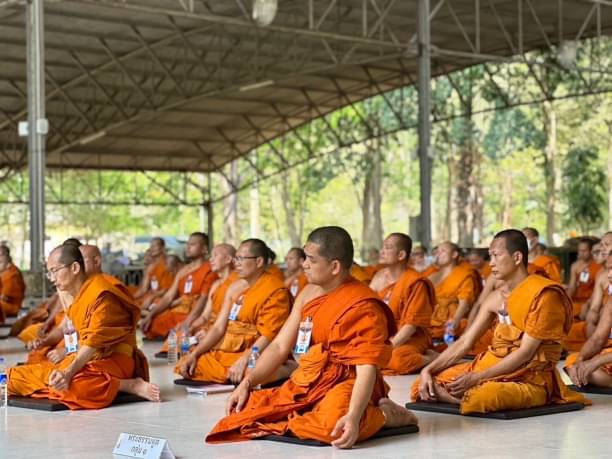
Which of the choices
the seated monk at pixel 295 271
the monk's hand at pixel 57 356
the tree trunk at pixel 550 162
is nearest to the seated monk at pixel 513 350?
the monk's hand at pixel 57 356

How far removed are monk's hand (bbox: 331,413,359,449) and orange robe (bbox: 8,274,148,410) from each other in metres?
2.39

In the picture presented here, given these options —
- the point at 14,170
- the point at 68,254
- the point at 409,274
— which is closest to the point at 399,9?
the point at 14,170

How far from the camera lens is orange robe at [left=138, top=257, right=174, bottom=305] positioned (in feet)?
58.5

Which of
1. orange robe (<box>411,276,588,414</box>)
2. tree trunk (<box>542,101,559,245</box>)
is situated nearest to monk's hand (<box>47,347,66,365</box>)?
orange robe (<box>411,276,588,414</box>)

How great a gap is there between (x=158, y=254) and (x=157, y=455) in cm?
1197

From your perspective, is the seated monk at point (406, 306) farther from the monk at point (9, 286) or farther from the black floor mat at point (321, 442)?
the monk at point (9, 286)

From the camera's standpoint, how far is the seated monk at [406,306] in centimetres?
1089

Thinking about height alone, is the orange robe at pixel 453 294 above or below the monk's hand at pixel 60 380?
above

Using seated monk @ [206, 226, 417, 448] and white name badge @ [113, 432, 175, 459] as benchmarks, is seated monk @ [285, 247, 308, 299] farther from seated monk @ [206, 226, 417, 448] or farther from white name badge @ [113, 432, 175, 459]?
white name badge @ [113, 432, 175, 459]

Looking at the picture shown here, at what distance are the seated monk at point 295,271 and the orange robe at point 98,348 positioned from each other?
18.7 ft

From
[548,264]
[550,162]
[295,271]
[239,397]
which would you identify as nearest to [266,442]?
[239,397]

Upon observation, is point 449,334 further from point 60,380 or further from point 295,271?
point 60,380

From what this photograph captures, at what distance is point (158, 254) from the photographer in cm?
1809

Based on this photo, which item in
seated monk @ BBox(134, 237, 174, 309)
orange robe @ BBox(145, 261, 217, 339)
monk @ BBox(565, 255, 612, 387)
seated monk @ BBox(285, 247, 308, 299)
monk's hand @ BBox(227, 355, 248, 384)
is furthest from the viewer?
seated monk @ BBox(134, 237, 174, 309)
